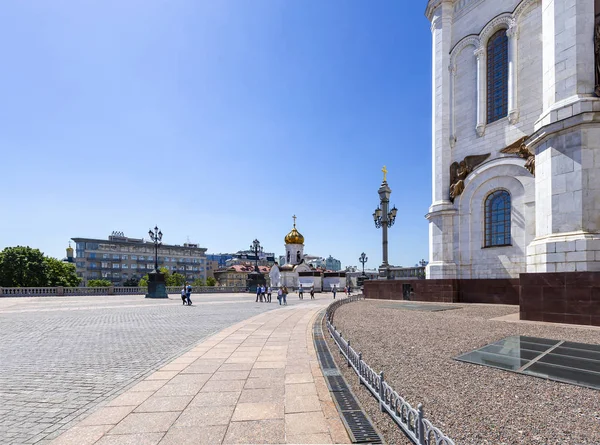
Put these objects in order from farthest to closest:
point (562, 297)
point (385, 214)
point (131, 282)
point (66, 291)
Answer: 1. point (131, 282)
2. point (66, 291)
3. point (385, 214)
4. point (562, 297)

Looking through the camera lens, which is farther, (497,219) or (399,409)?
(497,219)

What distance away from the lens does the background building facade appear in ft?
311

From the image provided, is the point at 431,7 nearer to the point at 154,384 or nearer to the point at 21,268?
the point at 154,384

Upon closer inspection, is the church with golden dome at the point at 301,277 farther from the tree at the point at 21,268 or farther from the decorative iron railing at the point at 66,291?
the tree at the point at 21,268

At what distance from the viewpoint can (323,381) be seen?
5.58 meters

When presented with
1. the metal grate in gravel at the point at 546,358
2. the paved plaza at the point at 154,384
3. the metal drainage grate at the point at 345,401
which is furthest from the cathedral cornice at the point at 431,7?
the metal drainage grate at the point at 345,401

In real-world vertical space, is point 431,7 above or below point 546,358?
above

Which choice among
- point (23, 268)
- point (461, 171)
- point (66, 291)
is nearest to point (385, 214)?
point (461, 171)

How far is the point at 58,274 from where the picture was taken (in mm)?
54000

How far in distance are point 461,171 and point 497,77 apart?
562 centimetres

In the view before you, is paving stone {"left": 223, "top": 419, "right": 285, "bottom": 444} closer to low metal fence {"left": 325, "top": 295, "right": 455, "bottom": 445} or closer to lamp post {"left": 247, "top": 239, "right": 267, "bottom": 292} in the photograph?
low metal fence {"left": 325, "top": 295, "right": 455, "bottom": 445}

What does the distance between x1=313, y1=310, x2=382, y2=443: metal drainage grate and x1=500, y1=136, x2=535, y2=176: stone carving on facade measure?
16.0 meters

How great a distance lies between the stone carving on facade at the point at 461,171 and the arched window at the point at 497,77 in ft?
7.27

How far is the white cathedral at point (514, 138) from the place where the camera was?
11.5m
